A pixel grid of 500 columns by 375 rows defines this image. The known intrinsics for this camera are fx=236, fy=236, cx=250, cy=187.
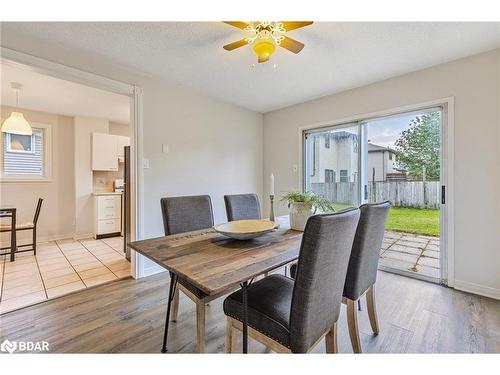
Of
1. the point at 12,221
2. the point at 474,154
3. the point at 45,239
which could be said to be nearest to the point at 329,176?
the point at 474,154

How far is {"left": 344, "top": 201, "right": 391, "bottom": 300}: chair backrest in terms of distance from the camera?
1.33 metres

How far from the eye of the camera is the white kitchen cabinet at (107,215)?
434cm

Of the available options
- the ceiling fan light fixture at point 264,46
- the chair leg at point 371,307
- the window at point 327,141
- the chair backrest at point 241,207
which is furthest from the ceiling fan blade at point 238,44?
the window at point 327,141

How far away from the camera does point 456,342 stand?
5.11 feet

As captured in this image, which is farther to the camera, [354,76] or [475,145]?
[354,76]

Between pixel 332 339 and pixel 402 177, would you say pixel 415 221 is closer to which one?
pixel 402 177

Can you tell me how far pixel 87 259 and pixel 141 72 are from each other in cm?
257

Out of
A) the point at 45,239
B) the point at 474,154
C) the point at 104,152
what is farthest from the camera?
the point at 104,152

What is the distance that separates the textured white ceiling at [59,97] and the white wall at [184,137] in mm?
882

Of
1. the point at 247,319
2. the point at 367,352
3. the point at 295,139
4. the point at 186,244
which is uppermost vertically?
the point at 295,139

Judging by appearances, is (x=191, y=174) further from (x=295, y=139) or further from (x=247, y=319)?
(x=247, y=319)

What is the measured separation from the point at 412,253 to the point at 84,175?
548 centimetres

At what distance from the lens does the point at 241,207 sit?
236 centimetres
